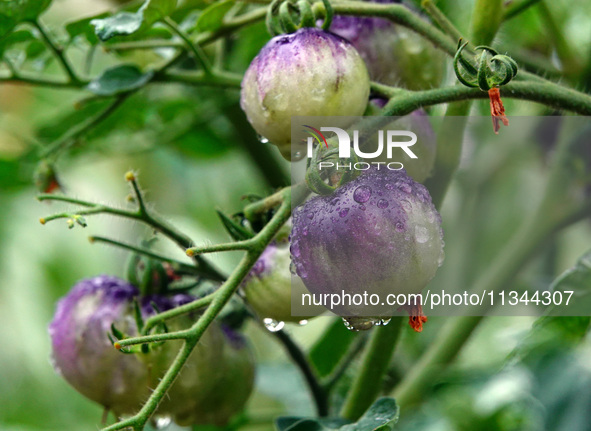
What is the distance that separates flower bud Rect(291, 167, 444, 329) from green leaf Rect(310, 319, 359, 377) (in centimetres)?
33

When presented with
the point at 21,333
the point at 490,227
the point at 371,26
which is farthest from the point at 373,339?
the point at 21,333

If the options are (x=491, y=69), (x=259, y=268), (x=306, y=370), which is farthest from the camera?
(x=306, y=370)

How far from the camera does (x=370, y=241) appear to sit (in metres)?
0.37

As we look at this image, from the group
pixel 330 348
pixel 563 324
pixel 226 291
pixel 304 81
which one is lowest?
pixel 330 348

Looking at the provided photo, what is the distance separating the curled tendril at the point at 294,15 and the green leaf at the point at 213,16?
0.26 feet

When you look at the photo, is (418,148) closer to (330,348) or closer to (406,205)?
(406,205)

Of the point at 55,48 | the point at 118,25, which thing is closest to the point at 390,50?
the point at 118,25

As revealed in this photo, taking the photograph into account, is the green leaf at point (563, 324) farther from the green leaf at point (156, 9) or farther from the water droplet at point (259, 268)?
the green leaf at point (156, 9)

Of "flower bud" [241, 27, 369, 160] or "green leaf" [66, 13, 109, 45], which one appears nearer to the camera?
"flower bud" [241, 27, 369, 160]

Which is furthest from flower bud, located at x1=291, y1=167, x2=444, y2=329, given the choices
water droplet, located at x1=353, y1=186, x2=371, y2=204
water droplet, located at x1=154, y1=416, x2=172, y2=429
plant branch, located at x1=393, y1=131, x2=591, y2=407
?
plant branch, located at x1=393, y1=131, x2=591, y2=407

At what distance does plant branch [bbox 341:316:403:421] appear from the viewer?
523mm

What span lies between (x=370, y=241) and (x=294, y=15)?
0.53 feet

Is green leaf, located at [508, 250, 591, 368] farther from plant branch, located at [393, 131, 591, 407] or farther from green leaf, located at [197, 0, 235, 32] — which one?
green leaf, located at [197, 0, 235, 32]

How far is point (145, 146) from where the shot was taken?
0.93 metres
